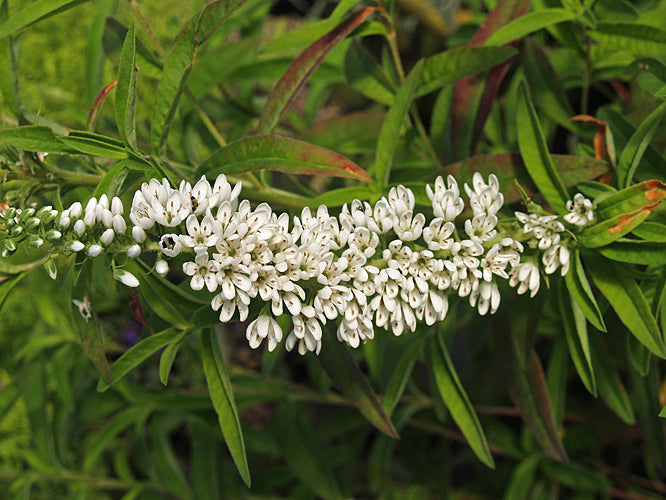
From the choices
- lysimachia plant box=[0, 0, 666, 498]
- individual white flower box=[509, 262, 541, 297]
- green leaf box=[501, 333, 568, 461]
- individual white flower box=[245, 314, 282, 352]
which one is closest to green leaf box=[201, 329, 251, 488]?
lysimachia plant box=[0, 0, 666, 498]

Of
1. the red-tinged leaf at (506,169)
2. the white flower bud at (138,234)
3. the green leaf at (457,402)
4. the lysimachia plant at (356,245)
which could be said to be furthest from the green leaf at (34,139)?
the green leaf at (457,402)

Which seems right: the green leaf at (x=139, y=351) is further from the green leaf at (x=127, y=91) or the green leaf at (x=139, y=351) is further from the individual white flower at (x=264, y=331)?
the green leaf at (x=127, y=91)

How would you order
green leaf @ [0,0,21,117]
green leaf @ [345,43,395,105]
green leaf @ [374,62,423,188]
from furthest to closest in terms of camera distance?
green leaf @ [345,43,395,105]
green leaf @ [0,0,21,117]
green leaf @ [374,62,423,188]

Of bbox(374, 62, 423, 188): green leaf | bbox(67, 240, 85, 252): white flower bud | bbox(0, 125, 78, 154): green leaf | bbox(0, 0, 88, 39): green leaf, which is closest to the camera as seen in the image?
bbox(67, 240, 85, 252): white flower bud

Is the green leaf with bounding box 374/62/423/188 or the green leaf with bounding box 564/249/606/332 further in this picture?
the green leaf with bounding box 374/62/423/188

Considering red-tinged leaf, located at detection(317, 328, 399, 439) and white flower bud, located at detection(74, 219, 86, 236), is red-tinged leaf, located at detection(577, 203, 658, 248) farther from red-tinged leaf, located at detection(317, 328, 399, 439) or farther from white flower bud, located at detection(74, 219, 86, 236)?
white flower bud, located at detection(74, 219, 86, 236)

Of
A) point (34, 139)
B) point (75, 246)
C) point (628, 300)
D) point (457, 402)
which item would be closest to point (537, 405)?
point (457, 402)

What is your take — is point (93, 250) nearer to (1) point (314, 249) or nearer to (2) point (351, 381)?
(1) point (314, 249)
